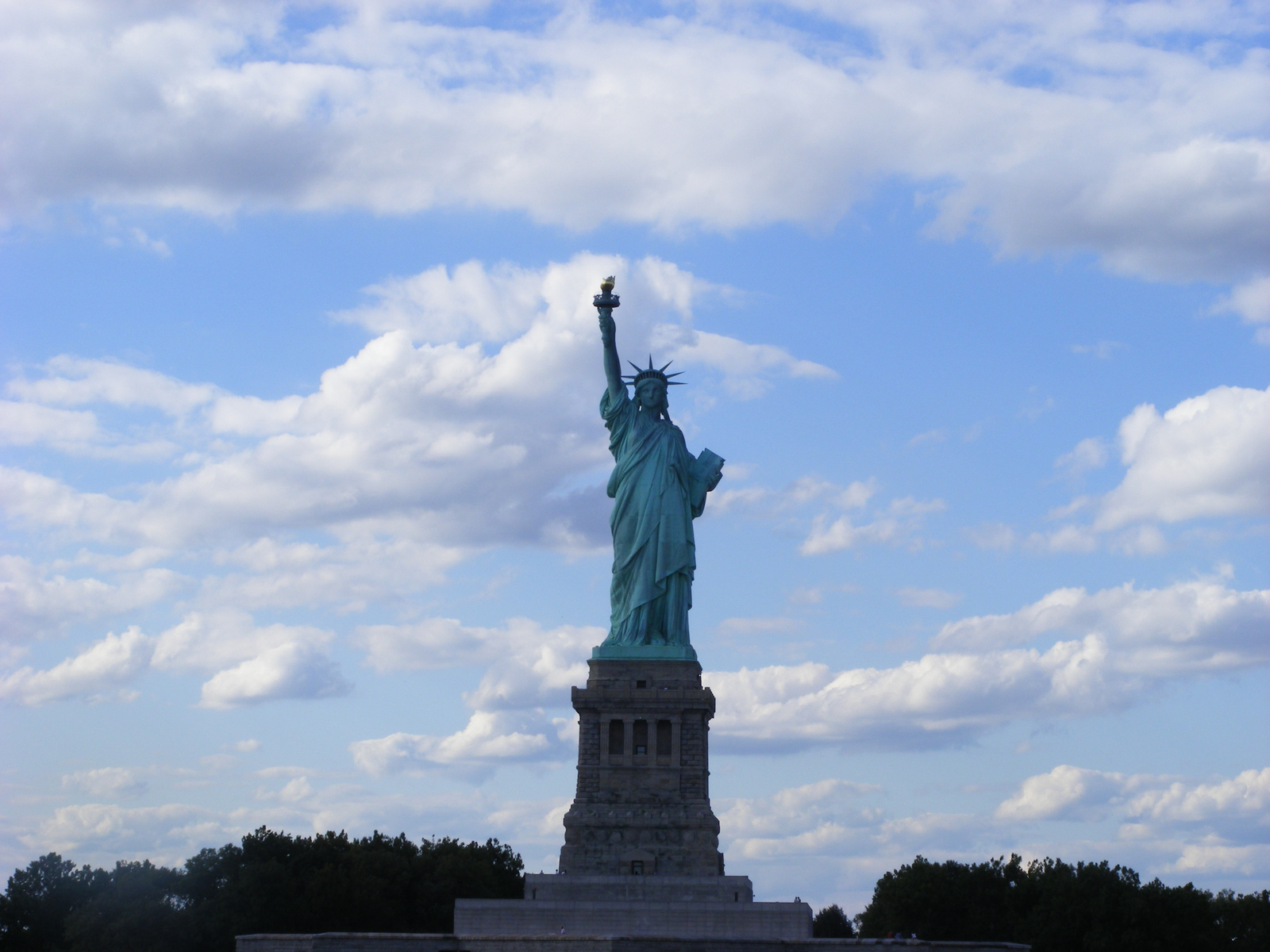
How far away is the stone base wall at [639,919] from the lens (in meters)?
45.8

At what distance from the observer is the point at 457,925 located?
155 feet

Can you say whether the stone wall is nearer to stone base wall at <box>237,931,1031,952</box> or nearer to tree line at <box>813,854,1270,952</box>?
stone base wall at <box>237,931,1031,952</box>

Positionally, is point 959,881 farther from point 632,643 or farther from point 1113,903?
point 632,643

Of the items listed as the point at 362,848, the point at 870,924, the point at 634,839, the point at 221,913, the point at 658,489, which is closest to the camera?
the point at 634,839

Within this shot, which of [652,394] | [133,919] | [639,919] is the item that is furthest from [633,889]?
[133,919]

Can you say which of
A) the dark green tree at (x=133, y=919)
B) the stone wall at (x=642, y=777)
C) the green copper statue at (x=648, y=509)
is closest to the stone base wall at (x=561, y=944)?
the stone wall at (x=642, y=777)

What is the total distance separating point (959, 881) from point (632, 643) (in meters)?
24.4

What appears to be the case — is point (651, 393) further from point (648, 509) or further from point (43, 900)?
point (43, 900)

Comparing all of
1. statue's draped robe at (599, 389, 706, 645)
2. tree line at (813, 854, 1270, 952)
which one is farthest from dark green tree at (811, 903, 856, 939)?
statue's draped robe at (599, 389, 706, 645)

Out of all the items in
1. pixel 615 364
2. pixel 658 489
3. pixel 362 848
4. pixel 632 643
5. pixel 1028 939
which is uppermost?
pixel 615 364

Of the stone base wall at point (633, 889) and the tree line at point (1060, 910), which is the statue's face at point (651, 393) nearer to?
the stone base wall at point (633, 889)

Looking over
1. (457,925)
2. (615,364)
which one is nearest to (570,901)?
(457,925)

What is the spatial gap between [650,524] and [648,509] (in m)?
0.52

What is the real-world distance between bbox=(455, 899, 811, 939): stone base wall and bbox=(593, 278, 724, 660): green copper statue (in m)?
8.74
